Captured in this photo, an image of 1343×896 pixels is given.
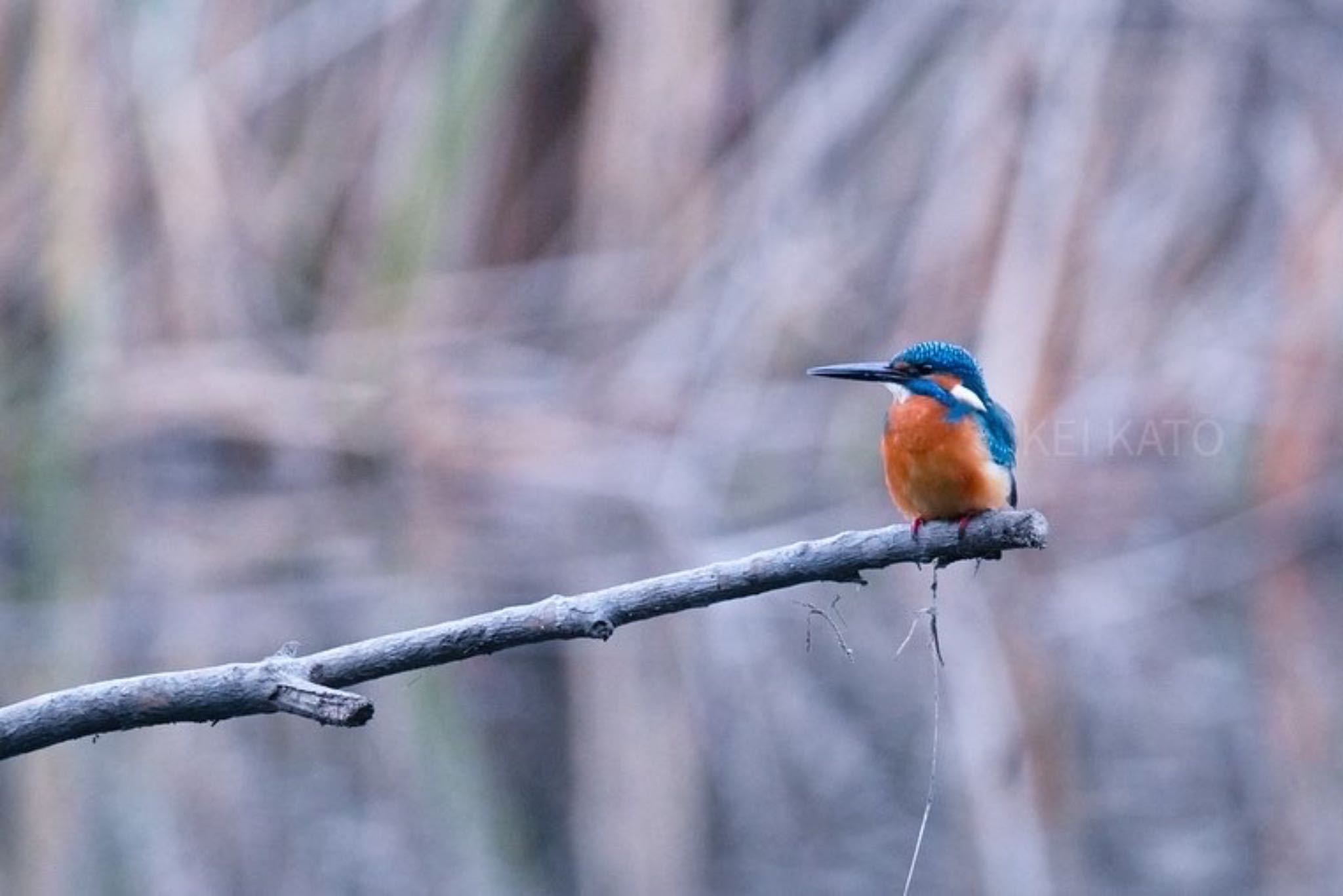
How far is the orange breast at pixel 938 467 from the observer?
2.03 meters

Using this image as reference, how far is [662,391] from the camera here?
5688mm

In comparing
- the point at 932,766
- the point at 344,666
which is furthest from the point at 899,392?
the point at 344,666

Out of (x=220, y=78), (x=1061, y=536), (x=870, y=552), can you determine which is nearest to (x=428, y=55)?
(x=220, y=78)

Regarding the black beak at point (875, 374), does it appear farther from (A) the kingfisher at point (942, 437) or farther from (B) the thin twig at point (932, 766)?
(B) the thin twig at point (932, 766)

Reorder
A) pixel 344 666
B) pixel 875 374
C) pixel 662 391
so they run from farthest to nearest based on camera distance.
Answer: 1. pixel 662 391
2. pixel 875 374
3. pixel 344 666

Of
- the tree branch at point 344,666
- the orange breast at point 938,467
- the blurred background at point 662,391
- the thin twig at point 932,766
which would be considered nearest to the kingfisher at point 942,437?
the orange breast at point 938,467

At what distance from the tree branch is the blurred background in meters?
2.51

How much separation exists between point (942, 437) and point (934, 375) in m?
0.22

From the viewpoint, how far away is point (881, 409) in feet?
18.9

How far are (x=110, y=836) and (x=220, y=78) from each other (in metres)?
2.58

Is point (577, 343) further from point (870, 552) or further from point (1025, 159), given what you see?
point (870, 552)

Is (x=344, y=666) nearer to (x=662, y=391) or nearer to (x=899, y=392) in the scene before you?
(x=899, y=392)

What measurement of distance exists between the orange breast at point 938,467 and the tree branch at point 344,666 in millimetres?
520

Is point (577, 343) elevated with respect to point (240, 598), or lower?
elevated
